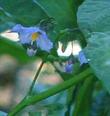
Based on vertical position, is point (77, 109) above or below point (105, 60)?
below

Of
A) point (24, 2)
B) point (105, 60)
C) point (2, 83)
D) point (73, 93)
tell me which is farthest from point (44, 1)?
point (2, 83)

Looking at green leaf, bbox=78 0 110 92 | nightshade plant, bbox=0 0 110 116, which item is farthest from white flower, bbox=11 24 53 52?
green leaf, bbox=78 0 110 92

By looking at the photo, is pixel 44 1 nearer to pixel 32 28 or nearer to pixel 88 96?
pixel 32 28


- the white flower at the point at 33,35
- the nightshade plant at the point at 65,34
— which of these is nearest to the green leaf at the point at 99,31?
the nightshade plant at the point at 65,34

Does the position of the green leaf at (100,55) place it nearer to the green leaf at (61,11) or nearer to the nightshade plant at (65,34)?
the nightshade plant at (65,34)

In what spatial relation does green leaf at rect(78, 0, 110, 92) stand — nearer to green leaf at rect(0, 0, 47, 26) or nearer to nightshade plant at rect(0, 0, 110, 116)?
nightshade plant at rect(0, 0, 110, 116)

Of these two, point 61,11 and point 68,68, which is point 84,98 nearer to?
point 68,68

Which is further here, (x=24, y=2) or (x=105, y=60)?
(x=24, y=2)
